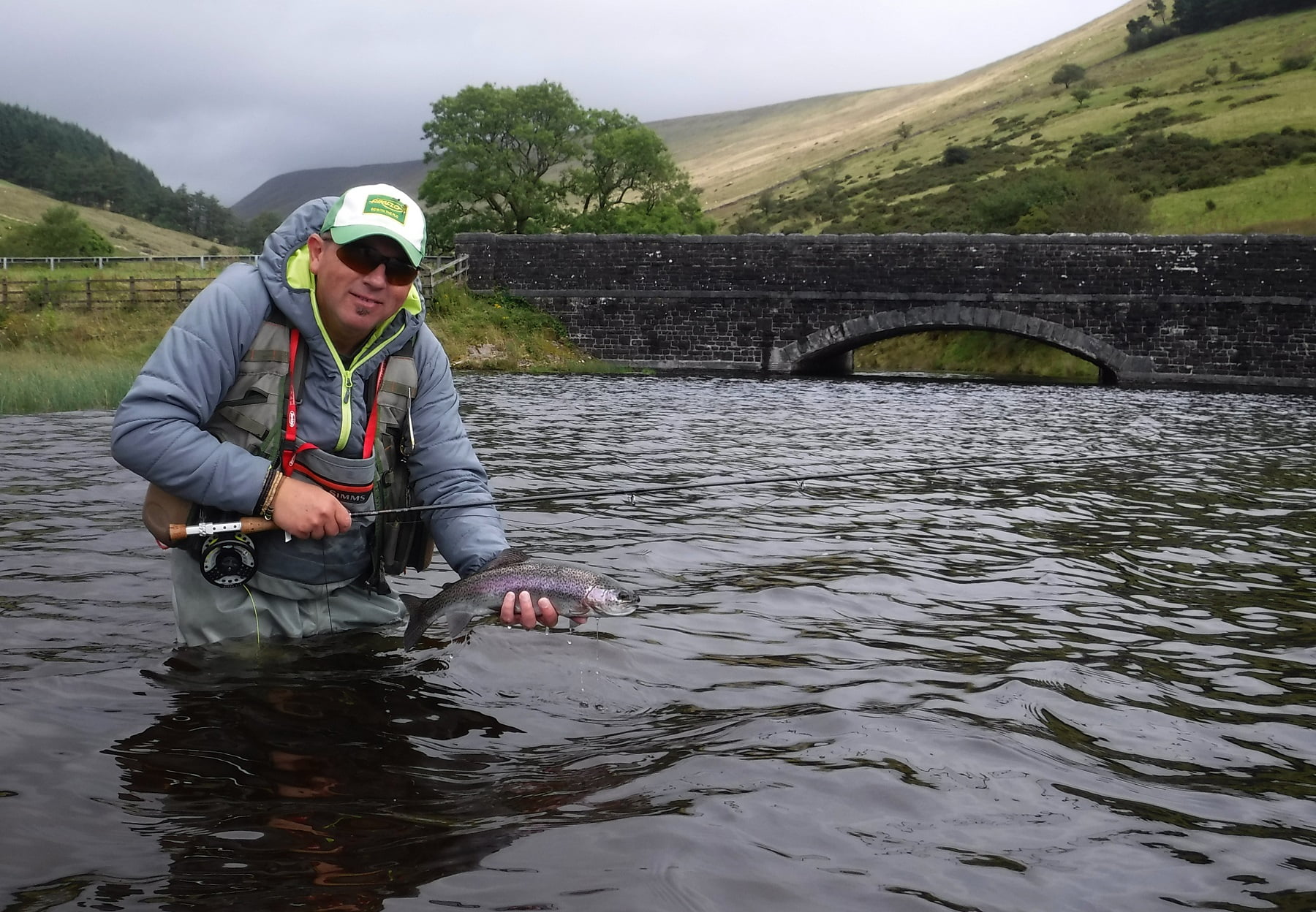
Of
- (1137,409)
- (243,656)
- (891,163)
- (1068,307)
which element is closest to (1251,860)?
(243,656)

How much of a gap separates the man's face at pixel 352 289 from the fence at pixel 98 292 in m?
30.2

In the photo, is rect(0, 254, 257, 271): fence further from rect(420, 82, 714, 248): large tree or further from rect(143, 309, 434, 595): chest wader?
rect(143, 309, 434, 595): chest wader

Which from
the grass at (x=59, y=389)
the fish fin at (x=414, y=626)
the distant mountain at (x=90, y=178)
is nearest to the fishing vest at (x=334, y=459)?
the fish fin at (x=414, y=626)

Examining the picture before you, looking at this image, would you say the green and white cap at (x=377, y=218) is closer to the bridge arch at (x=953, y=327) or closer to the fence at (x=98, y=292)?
the fence at (x=98, y=292)

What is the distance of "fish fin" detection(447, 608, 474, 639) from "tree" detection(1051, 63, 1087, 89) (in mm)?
112666

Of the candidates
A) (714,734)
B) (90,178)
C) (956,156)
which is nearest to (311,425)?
(714,734)

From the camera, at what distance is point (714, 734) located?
4.37 m

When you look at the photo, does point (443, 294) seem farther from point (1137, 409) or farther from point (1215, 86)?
point (1215, 86)

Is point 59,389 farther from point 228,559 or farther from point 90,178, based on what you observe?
point 90,178

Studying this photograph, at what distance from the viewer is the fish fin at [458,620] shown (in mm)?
4180

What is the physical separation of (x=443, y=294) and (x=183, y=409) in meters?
33.9

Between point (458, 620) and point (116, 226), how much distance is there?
125 m

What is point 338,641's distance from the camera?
4816 millimetres

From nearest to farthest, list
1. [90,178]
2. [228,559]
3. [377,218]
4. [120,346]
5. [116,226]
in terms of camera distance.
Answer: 1. [377,218]
2. [228,559]
3. [120,346]
4. [116,226]
5. [90,178]
